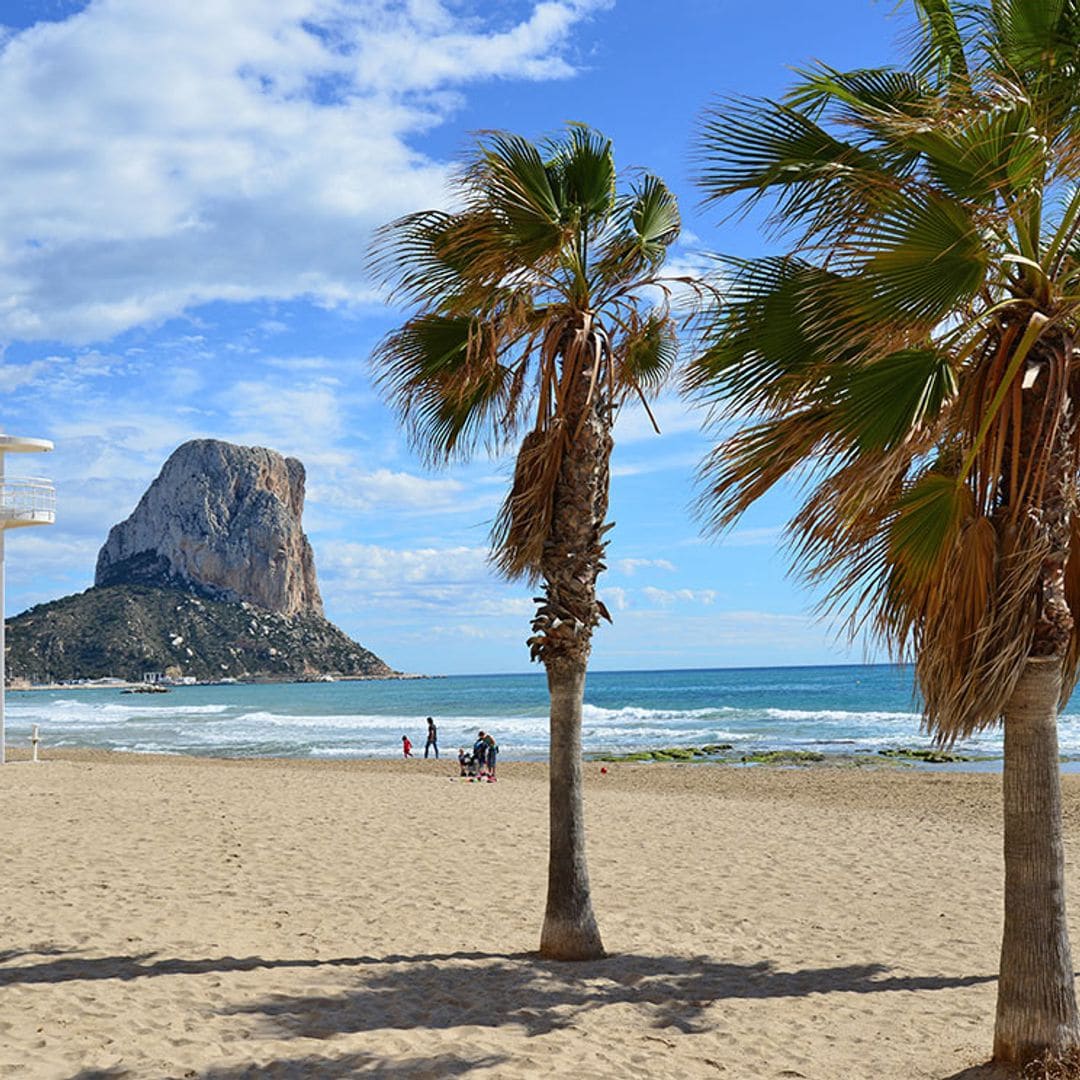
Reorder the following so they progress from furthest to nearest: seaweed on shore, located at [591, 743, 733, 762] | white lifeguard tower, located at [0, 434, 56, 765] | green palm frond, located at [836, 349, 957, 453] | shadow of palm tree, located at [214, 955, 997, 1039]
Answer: seaweed on shore, located at [591, 743, 733, 762], white lifeguard tower, located at [0, 434, 56, 765], shadow of palm tree, located at [214, 955, 997, 1039], green palm frond, located at [836, 349, 957, 453]

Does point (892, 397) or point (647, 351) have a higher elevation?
point (647, 351)

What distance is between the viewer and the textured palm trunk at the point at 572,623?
25.8 ft

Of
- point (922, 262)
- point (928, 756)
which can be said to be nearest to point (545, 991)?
point (922, 262)

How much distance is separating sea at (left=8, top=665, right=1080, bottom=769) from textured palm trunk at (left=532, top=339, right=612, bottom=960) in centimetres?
1718

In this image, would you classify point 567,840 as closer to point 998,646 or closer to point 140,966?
point 140,966

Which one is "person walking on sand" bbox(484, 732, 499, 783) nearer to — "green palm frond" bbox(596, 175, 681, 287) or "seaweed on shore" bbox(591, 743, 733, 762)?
"seaweed on shore" bbox(591, 743, 733, 762)

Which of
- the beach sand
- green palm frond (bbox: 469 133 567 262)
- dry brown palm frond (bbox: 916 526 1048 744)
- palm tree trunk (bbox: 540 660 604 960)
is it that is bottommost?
the beach sand

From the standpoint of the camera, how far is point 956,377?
5.76 m

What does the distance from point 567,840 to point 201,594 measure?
131m

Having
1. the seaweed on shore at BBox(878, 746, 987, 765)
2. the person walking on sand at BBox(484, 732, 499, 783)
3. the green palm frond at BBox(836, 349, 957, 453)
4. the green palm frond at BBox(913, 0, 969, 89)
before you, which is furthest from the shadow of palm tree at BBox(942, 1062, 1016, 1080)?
the seaweed on shore at BBox(878, 746, 987, 765)

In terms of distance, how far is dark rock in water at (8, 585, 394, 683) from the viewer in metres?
120

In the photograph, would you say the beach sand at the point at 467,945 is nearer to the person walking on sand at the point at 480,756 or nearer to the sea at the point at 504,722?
the person walking on sand at the point at 480,756

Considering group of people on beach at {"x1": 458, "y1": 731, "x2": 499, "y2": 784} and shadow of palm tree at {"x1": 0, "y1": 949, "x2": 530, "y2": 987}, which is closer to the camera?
shadow of palm tree at {"x1": 0, "y1": 949, "x2": 530, "y2": 987}

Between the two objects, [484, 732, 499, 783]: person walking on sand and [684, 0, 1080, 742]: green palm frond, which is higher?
[684, 0, 1080, 742]: green palm frond
